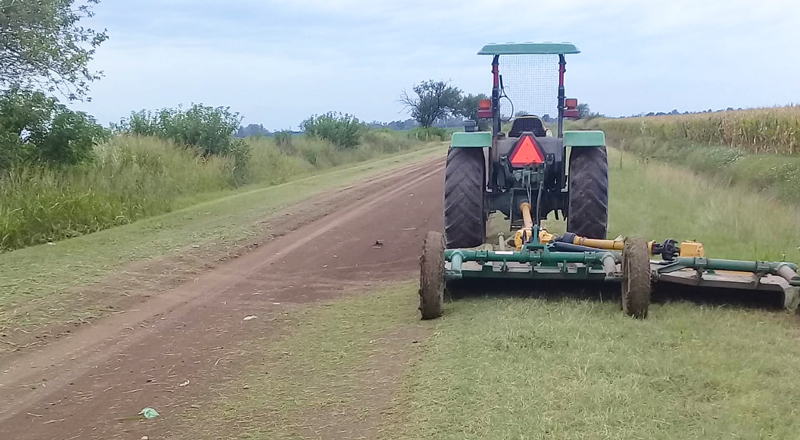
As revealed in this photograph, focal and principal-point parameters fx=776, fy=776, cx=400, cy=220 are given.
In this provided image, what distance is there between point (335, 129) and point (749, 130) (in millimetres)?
16639

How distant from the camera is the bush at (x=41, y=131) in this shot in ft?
Answer: 40.8

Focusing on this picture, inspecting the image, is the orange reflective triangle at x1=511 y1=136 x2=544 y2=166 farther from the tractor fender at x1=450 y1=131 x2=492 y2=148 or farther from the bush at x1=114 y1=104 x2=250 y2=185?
the bush at x1=114 y1=104 x2=250 y2=185

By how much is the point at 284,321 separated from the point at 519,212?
322cm

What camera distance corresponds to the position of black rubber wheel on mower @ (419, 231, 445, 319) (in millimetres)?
5973

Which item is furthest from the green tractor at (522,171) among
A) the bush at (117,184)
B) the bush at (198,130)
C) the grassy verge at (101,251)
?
the bush at (198,130)

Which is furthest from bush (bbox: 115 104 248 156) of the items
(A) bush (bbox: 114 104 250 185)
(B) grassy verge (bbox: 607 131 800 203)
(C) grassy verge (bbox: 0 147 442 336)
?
(B) grassy verge (bbox: 607 131 800 203)

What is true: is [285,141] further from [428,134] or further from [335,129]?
[428,134]

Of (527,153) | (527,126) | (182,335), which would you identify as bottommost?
(182,335)

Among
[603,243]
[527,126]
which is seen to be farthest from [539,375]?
[527,126]

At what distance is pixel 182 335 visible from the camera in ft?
21.1

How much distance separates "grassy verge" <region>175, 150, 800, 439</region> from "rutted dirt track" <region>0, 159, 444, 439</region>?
1.51 feet

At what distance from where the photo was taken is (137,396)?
5.07 m

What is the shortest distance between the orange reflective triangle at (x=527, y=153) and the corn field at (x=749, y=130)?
599 inches

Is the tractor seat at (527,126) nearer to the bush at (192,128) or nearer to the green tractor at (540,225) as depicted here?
the green tractor at (540,225)
